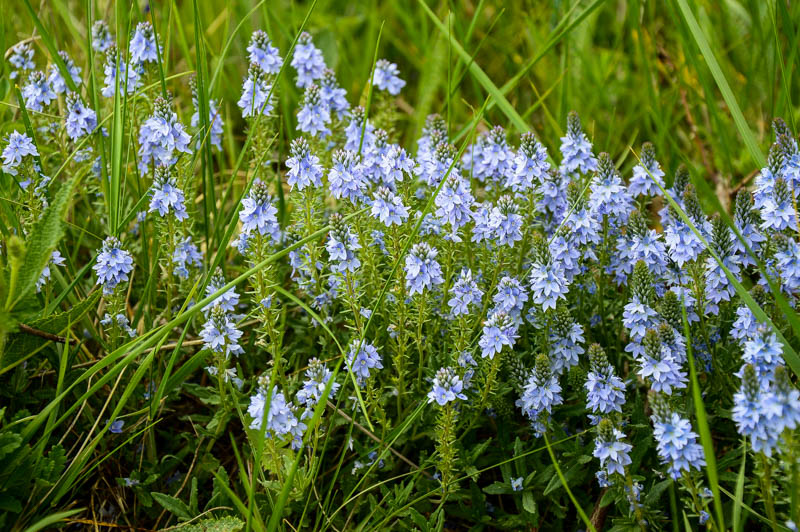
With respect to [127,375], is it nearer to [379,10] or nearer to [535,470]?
[535,470]

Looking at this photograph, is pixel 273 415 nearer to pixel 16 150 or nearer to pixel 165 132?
pixel 165 132

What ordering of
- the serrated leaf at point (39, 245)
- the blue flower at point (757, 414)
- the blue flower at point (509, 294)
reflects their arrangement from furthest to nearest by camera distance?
the blue flower at point (509, 294), the serrated leaf at point (39, 245), the blue flower at point (757, 414)

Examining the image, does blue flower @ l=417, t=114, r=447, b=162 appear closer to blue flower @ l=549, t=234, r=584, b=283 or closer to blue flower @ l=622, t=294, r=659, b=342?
blue flower @ l=549, t=234, r=584, b=283

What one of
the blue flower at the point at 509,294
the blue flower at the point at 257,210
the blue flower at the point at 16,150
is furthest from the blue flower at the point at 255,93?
the blue flower at the point at 509,294

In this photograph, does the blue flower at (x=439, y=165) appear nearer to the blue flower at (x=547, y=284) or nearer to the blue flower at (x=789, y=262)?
the blue flower at (x=547, y=284)

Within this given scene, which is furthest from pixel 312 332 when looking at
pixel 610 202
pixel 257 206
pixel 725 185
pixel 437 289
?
pixel 725 185

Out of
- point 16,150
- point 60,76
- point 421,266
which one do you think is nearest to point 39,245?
point 16,150
